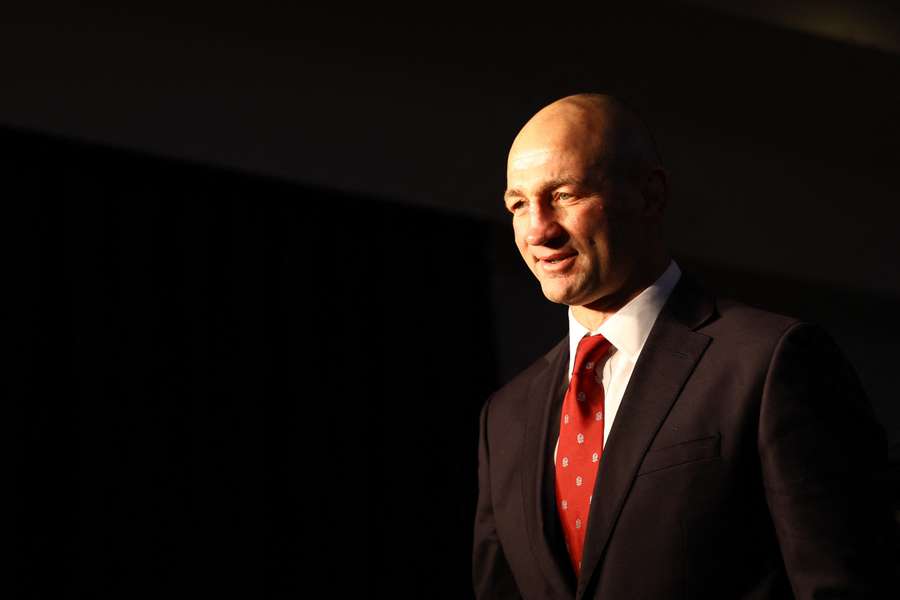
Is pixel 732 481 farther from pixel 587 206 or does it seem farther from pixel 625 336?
pixel 587 206

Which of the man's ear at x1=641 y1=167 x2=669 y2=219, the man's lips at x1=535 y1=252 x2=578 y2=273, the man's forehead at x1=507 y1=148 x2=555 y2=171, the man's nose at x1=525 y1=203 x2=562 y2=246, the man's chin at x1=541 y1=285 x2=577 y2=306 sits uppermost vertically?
the man's forehead at x1=507 y1=148 x2=555 y2=171

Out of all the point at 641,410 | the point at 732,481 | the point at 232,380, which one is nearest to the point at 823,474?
the point at 732,481

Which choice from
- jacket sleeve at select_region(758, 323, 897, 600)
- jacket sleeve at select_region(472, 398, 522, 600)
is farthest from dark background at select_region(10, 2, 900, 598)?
jacket sleeve at select_region(758, 323, 897, 600)

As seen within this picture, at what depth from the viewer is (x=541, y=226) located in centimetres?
146

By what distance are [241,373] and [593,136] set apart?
3.11 metres

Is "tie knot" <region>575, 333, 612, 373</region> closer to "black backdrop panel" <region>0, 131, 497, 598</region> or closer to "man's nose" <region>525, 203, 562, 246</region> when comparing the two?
"man's nose" <region>525, 203, 562, 246</region>

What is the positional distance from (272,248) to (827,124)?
231 cm

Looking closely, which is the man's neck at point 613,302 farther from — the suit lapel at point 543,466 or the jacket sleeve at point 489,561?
the jacket sleeve at point 489,561

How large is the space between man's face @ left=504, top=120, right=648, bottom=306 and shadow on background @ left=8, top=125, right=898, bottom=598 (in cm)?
289

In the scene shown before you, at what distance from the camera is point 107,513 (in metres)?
4.01

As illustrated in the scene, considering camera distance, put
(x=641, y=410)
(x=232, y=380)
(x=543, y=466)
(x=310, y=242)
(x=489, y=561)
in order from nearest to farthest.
→ (x=641, y=410), (x=543, y=466), (x=489, y=561), (x=232, y=380), (x=310, y=242)

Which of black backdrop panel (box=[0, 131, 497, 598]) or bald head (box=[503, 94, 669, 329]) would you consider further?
black backdrop panel (box=[0, 131, 497, 598])

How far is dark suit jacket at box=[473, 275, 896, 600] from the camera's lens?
4.20 feet

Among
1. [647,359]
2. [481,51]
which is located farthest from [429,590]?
[647,359]
